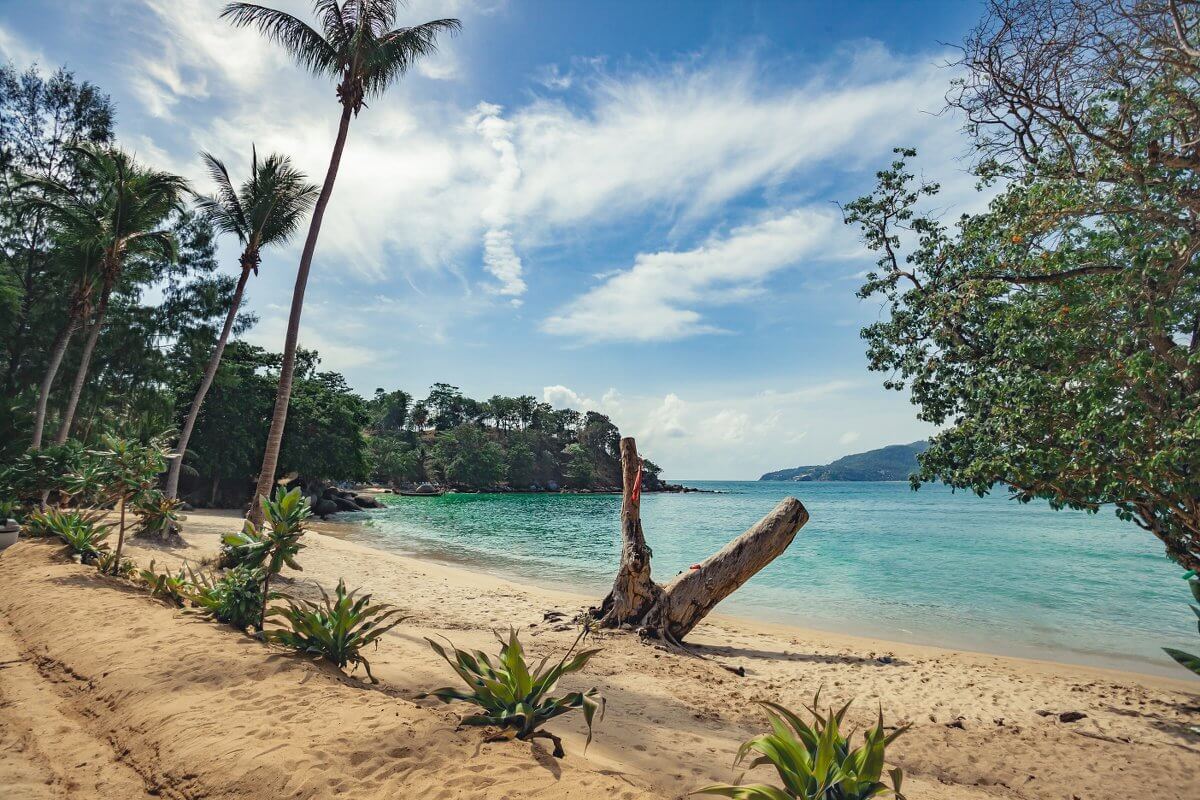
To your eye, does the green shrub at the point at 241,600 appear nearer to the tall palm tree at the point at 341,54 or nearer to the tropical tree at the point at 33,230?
the tall palm tree at the point at 341,54

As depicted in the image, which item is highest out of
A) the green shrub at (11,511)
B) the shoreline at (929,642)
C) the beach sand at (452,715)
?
the green shrub at (11,511)

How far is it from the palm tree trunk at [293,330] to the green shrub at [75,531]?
2.33 meters

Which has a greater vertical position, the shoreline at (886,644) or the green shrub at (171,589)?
the green shrub at (171,589)

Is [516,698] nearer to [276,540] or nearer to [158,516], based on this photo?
[276,540]

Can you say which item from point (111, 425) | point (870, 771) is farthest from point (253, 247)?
point (870, 771)

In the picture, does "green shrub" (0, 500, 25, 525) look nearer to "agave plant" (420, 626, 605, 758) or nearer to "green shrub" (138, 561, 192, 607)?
"green shrub" (138, 561, 192, 607)

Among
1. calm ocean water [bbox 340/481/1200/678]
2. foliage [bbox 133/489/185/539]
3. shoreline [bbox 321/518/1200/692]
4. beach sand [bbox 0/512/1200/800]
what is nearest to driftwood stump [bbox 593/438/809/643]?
beach sand [bbox 0/512/1200/800]

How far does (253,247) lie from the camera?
15523 millimetres

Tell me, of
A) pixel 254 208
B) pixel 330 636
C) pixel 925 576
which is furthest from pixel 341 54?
pixel 925 576

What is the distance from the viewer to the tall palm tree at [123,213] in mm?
13539

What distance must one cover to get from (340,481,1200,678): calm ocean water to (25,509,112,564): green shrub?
9.47 m

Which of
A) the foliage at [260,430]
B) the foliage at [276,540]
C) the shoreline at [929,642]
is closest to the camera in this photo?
the foliage at [276,540]

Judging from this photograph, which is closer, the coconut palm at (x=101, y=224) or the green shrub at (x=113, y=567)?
A: the green shrub at (x=113, y=567)

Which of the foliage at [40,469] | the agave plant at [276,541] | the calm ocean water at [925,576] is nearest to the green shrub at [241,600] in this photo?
the agave plant at [276,541]
